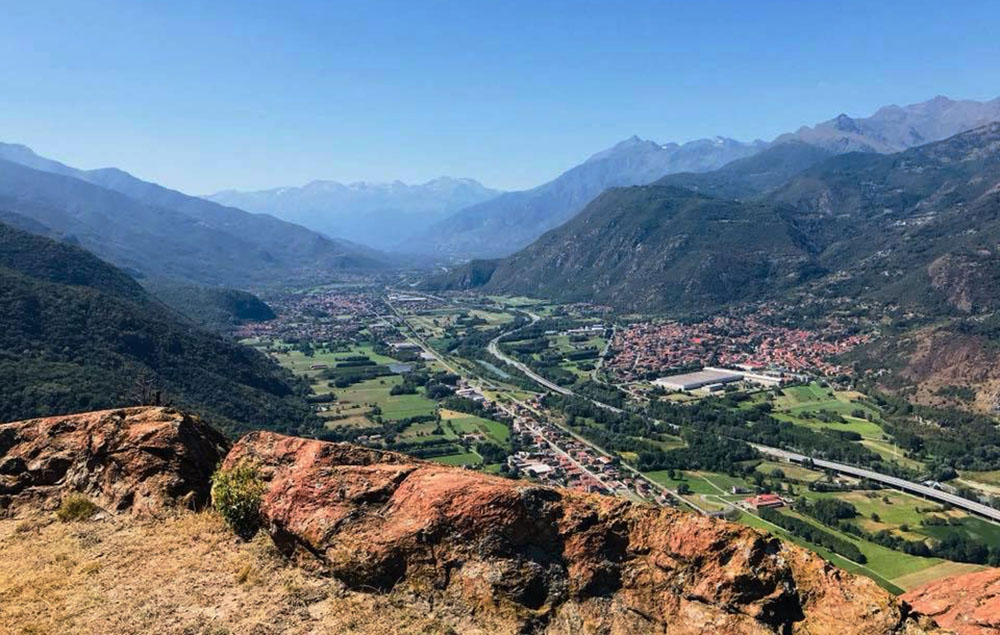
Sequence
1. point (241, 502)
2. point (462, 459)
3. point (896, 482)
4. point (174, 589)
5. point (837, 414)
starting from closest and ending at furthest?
point (174, 589) → point (241, 502) → point (896, 482) → point (462, 459) → point (837, 414)

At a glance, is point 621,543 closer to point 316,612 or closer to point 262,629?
point 316,612

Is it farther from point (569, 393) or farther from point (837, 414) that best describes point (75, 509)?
point (837, 414)

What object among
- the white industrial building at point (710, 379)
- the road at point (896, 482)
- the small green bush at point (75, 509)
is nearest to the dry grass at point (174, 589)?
the small green bush at point (75, 509)

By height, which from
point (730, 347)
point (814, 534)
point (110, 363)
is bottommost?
point (814, 534)

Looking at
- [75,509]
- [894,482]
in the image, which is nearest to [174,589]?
[75,509]

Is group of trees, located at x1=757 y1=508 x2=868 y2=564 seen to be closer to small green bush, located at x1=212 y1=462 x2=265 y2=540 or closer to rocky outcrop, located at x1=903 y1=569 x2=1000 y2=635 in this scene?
rocky outcrop, located at x1=903 y1=569 x2=1000 y2=635

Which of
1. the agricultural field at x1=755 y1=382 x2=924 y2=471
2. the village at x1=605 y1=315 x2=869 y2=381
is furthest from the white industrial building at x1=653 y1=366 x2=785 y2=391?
the agricultural field at x1=755 y1=382 x2=924 y2=471

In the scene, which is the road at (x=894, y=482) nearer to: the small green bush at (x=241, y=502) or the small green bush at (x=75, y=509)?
the small green bush at (x=241, y=502)
